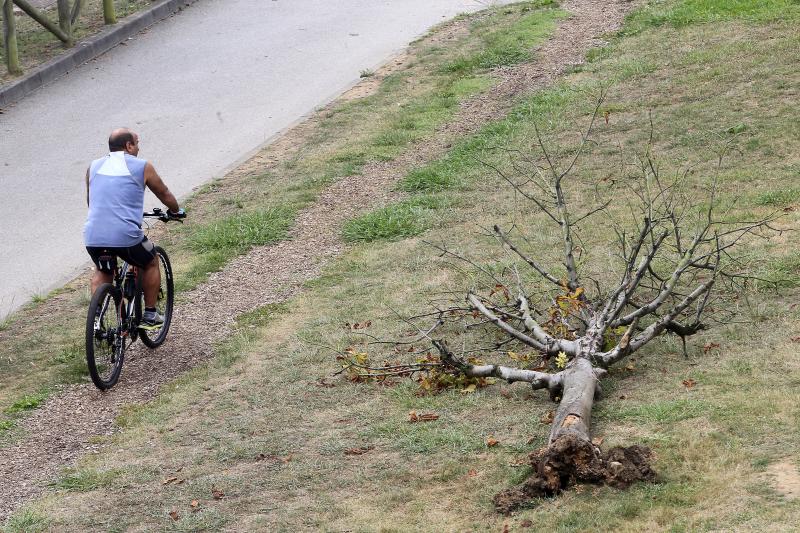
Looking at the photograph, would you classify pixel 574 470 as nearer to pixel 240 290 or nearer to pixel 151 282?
pixel 151 282

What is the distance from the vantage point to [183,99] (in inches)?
565

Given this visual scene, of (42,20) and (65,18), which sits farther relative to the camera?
(65,18)

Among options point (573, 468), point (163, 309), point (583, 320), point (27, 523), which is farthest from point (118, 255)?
point (573, 468)

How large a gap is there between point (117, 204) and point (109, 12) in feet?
34.5

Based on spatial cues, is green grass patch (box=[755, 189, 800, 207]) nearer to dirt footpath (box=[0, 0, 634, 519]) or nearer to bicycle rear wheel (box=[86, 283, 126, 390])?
dirt footpath (box=[0, 0, 634, 519])

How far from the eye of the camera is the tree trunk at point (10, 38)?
47.6 ft

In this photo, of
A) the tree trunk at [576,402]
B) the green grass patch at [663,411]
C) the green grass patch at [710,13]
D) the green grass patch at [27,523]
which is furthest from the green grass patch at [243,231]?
the green grass patch at [710,13]

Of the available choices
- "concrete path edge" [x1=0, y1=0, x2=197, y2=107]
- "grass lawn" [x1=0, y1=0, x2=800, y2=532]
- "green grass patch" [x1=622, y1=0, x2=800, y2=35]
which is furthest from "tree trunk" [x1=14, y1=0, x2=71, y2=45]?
"green grass patch" [x1=622, y1=0, x2=800, y2=35]

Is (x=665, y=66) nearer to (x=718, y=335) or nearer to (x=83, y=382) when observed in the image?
(x=718, y=335)

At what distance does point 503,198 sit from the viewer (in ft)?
33.8

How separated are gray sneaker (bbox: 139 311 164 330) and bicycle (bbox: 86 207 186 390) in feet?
0.10

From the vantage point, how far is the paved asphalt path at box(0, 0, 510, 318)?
10.9m

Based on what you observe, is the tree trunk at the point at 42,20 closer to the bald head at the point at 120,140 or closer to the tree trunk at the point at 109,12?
the tree trunk at the point at 109,12

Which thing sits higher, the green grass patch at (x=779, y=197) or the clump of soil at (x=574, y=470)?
the clump of soil at (x=574, y=470)
